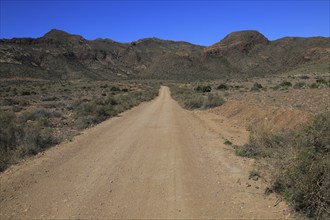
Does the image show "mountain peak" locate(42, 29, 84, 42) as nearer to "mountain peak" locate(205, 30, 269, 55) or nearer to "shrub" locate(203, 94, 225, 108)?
"mountain peak" locate(205, 30, 269, 55)

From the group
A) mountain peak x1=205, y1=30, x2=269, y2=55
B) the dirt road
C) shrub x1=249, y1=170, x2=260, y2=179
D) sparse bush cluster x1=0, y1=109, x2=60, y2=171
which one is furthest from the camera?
mountain peak x1=205, y1=30, x2=269, y2=55

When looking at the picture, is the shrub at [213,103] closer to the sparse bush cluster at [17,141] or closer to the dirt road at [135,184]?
the dirt road at [135,184]

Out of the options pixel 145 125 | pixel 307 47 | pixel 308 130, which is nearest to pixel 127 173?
pixel 308 130

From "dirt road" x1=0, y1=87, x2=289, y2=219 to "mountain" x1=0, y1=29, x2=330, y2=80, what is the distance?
101 m

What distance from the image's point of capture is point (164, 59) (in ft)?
514

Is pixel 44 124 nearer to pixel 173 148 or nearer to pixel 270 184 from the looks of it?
pixel 173 148

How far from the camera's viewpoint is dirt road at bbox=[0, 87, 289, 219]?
6.90m

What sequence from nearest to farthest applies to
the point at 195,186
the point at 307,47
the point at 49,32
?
1. the point at 195,186
2. the point at 307,47
3. the point at 49,32

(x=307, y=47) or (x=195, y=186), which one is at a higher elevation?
(x=307, y=47)

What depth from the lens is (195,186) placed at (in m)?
8.38

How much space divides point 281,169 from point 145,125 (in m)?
11.8

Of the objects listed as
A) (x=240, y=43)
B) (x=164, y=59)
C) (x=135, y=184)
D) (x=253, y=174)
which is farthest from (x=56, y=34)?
(x=253, y=174)

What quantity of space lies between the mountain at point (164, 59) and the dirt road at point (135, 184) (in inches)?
3988

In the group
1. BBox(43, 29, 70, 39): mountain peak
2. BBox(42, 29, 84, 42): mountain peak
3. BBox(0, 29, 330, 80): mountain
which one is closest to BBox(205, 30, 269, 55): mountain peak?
BBox(0, 29, 330, 80): mountain
